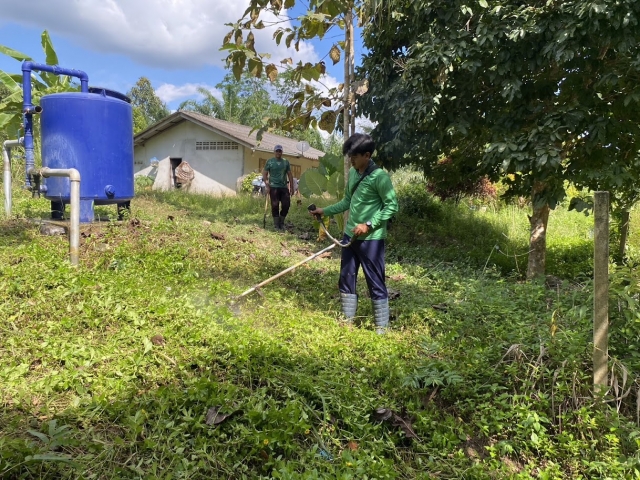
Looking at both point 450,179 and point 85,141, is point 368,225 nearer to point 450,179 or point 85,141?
point 85,141

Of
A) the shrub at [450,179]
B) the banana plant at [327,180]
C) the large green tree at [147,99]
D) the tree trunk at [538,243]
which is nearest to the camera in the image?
the tree trunk at [538,243]

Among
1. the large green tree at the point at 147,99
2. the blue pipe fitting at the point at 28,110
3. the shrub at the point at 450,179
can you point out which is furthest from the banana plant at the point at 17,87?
the large green tree at the point at 147,99

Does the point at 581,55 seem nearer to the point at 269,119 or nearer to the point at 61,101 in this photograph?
the point at 269,119

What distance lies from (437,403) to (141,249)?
3.73 metres

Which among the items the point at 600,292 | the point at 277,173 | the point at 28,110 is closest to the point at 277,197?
the point at 277,173

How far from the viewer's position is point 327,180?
9188 millimetres

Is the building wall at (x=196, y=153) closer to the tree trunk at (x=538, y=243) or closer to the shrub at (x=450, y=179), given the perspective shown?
the shrub at (x=450, y=179)

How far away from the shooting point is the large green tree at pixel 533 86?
5.41 m

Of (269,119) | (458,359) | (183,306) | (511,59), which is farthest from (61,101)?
(511,59)

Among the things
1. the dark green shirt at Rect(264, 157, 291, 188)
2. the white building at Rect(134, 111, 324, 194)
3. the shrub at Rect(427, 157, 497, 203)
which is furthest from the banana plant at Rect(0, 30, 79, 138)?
the white building at Rect(134, 111, 324, 194)

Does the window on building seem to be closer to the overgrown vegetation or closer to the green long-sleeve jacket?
the overgrown vegetation

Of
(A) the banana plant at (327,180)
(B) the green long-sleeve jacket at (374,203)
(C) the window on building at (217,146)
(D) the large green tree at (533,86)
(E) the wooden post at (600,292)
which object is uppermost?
(C) the window on building at (217,146)

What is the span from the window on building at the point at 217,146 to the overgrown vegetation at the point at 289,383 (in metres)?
14.6

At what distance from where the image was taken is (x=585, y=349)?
295 centimetres
